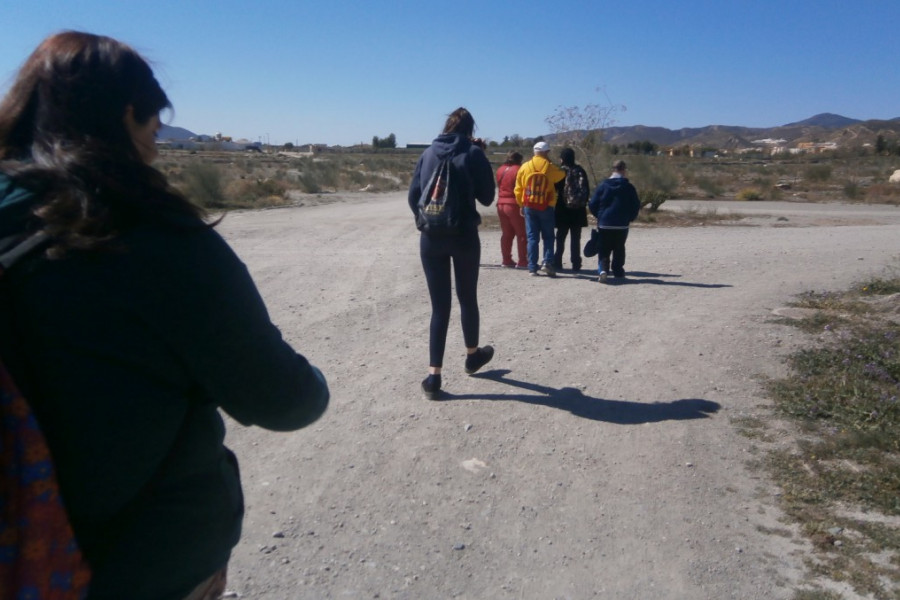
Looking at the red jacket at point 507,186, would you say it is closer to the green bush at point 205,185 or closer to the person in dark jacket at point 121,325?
the person in dark jacket at point 121,325

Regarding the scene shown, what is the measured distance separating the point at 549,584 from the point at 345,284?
21.4 feet

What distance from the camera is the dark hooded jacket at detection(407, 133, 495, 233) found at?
17.0ft

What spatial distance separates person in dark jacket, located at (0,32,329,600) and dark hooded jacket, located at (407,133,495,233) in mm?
3627

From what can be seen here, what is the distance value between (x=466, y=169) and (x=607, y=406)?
1856 mm

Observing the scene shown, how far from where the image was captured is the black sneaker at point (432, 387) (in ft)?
17.9

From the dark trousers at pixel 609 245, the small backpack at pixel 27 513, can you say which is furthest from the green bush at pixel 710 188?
the small backpack at pixel 27 513

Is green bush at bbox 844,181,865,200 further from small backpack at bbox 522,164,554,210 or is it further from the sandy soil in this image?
small backpack at bbox 522,164,554,210

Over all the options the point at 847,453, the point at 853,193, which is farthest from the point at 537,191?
the point at 853,193

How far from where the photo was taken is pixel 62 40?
1.55 meters

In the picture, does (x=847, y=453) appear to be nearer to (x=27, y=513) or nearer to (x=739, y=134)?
(x=27, y=513)

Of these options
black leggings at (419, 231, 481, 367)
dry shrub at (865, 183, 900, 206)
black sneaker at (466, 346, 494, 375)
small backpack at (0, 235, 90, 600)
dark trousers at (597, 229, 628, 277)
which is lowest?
dry shrub at (865, 183, 900, 206)

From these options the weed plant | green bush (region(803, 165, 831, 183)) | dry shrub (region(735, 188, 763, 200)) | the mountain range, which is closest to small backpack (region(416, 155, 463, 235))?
the weed plant

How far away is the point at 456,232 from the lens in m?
5.16

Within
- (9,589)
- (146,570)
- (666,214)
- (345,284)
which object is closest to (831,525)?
(146,570)
